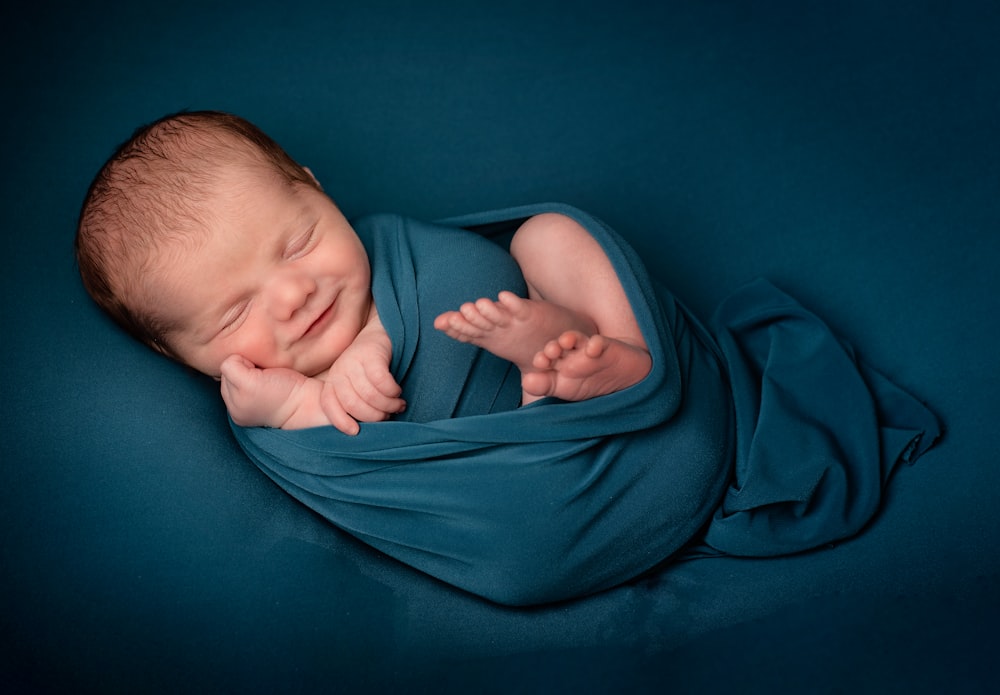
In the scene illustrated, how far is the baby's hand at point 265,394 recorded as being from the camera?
1184mm

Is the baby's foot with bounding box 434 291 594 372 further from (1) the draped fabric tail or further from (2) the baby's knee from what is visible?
(1) the draped fabric tail

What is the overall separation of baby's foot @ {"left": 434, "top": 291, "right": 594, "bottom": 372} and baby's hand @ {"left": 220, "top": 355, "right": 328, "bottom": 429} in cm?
28

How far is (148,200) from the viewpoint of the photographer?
114 cm

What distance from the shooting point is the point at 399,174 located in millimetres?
1647

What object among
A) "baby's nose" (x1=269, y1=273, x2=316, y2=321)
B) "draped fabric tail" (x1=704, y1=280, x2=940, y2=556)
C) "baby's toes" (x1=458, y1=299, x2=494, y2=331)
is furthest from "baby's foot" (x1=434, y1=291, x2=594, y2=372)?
"draped fabric tail" (x1=704, y1=280, x2=940, y2=556)

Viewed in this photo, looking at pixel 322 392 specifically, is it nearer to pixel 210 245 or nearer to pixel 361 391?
pixel 361 391

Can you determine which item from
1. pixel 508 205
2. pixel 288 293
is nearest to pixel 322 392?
pixel 288 293

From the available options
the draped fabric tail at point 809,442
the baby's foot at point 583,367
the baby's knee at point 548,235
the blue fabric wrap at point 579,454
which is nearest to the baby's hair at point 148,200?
the blue fabric wrap at point 579,454

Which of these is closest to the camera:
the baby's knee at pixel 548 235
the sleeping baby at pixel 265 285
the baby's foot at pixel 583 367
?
the baby's foot at pixel 583 367

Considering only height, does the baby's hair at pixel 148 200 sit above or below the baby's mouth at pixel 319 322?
above

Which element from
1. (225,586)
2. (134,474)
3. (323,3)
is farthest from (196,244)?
(323,3)

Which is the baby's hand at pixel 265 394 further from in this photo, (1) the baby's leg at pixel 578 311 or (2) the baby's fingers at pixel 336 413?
(1) the baby's leg at pixel 578 311

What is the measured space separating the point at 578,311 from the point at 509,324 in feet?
0.78

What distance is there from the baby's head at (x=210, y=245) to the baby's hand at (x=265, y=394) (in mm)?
28
